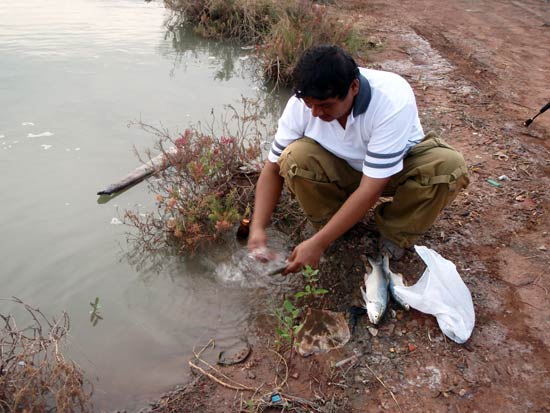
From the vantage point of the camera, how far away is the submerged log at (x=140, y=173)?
3535 mm

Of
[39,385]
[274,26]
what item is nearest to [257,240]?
[39,385]

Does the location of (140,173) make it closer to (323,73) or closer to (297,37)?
(323,73)

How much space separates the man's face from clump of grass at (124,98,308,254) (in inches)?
43.2

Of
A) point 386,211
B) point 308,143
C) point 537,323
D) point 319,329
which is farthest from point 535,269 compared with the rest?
point 308,143

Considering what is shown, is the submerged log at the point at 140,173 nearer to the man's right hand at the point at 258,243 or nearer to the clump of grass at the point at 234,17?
the man's right hand at the point at 258,243

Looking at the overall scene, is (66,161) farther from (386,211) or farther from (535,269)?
(535,269)

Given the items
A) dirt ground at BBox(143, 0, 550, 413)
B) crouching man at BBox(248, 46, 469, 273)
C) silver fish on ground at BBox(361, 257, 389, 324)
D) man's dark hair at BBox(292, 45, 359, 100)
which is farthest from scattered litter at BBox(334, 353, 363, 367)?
man's dark hair at BBox(292, 45, 359, 100)

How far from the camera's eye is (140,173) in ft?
12.3

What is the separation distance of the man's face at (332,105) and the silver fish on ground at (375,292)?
916 mm

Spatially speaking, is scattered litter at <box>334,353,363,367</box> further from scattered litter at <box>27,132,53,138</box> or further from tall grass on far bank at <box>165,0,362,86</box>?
tall grass on far bank at <box>165,0,362,86</box>

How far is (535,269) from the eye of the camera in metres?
2.77

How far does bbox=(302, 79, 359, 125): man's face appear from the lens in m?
2.04

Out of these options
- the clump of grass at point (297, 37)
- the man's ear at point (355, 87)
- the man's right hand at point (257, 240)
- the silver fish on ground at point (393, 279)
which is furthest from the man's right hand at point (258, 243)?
the clump of grass at point (297, 37)

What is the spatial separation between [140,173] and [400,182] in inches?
81.8
